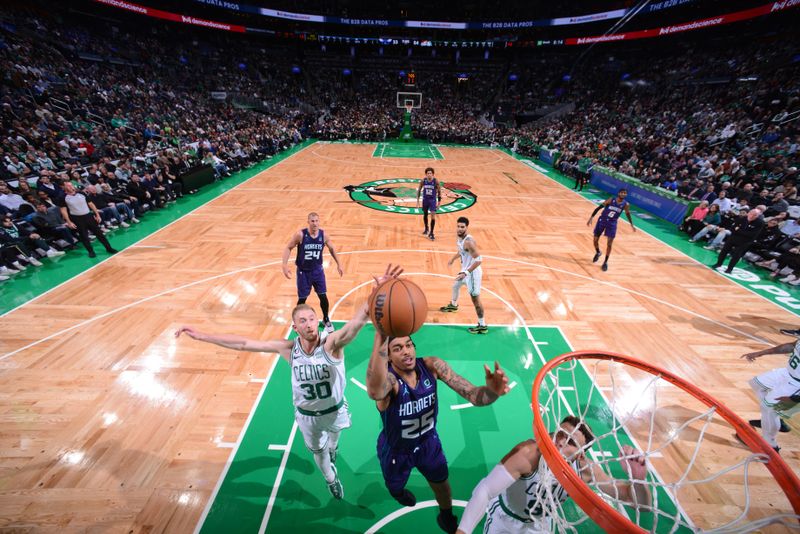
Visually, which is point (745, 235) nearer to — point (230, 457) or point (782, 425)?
point (782, 425)

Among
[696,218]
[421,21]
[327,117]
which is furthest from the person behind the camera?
[421,21]

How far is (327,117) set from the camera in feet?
115

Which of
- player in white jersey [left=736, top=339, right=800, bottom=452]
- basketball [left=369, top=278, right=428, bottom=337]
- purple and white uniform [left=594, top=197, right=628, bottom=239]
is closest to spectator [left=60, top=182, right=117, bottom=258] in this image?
basketball [left=369, top=278, right=428, bottom=337]

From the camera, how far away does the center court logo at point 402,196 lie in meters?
13.1

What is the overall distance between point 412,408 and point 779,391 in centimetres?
433

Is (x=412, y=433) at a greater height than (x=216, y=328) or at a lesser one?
greater

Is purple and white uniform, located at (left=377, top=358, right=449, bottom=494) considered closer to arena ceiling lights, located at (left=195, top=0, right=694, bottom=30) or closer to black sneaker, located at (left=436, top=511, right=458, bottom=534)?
black sneaker, located at (left=436, top=511, right=458, bottom=534)

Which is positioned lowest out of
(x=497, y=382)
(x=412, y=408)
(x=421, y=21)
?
(x=412, y=408)

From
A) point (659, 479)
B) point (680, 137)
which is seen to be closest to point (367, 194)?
point (659, 479)

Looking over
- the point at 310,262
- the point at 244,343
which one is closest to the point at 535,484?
the point at 244,343

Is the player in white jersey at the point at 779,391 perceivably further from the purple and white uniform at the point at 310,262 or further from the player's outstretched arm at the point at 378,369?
the purple and white uniform at the point at 310,262

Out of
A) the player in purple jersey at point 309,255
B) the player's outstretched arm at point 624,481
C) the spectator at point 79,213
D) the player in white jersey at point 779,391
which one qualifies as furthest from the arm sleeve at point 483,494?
the spectator at point 79,213

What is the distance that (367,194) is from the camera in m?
14.4

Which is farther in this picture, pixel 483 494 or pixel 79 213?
pixel 79 213
